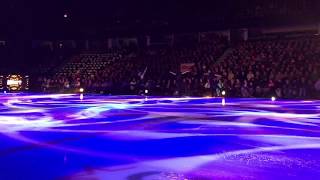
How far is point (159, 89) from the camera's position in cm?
2767

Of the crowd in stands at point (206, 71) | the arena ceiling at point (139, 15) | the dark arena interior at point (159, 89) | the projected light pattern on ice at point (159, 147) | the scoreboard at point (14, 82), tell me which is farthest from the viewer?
the scoreboard at point (14, 82)

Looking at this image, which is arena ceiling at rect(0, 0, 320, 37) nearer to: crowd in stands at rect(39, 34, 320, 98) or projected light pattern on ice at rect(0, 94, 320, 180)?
crowd in stands at rect(39, 34, 320, 98)

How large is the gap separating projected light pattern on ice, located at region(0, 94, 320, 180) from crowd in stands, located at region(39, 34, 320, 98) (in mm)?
11767

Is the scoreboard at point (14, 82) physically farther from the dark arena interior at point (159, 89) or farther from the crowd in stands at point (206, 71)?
the crowd in stands at point (206, 71)

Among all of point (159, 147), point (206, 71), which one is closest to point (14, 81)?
point (206, 71)

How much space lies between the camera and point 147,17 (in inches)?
1391

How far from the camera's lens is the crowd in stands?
23.7 m

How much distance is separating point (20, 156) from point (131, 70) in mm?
24345

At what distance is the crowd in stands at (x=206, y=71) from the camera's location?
2372cm

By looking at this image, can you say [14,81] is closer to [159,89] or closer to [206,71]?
[159,89]

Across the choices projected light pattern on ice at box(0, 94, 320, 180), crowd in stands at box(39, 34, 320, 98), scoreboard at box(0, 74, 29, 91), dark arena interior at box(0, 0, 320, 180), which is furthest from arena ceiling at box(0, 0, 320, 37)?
projected light pattern on ice at box(0, 94, 320, 180)

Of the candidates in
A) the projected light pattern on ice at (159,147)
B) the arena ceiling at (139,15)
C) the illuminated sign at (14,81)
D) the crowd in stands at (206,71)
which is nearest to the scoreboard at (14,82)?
the illuminated sign at (14,81)

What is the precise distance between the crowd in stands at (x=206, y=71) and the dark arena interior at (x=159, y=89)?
7 cm

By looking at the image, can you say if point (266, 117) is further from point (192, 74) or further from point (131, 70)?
point (131, 70)
